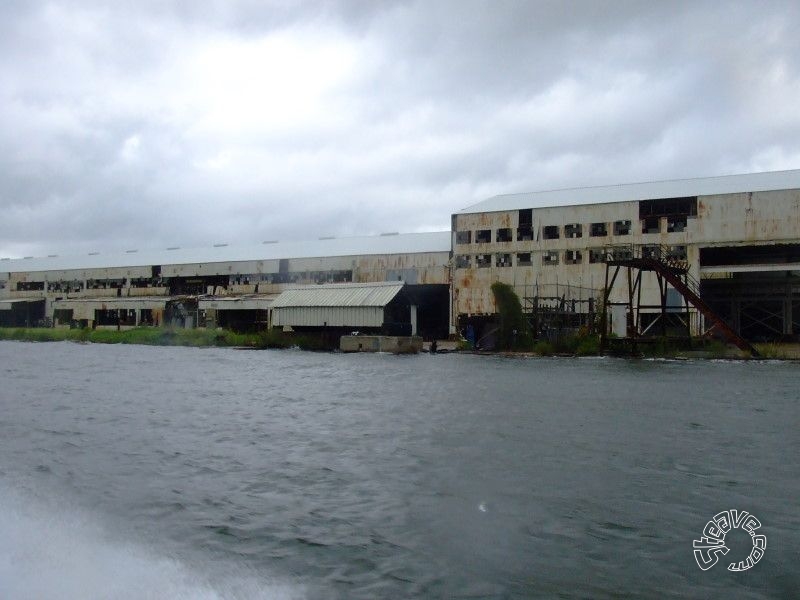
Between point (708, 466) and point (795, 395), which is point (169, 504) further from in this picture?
point (795, 395)

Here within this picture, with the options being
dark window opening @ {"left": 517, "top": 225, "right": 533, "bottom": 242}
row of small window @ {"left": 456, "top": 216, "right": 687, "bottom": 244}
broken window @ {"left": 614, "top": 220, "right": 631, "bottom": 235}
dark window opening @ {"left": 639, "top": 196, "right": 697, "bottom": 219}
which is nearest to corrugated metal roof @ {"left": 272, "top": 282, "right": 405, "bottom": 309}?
row of small window @ {"left": 456, "top": 216, "right": 687, "bottom": 244}

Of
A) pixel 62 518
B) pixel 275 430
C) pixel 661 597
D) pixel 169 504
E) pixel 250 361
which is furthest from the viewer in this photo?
pixel 250 361

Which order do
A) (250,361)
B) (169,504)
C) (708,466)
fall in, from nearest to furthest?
(169,504) → (708,466) → (250,361)

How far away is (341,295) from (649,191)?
21.4 m

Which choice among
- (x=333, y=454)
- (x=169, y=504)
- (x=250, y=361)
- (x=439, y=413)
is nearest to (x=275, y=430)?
(x=333, y=454)

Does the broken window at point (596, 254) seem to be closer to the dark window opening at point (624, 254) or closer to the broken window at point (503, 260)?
the dark window opening at point (624, 254)

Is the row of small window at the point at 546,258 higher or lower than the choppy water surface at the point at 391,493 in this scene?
higher

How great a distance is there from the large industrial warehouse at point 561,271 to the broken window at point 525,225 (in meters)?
0.08

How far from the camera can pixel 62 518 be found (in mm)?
8086

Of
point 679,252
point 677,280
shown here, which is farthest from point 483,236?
point 677,280

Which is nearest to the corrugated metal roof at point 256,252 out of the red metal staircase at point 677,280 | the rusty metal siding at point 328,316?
the rusty metal siding at point 328,316

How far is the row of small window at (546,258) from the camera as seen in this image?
4028cm

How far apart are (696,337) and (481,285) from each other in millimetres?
13811

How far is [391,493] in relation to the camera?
360 inches
